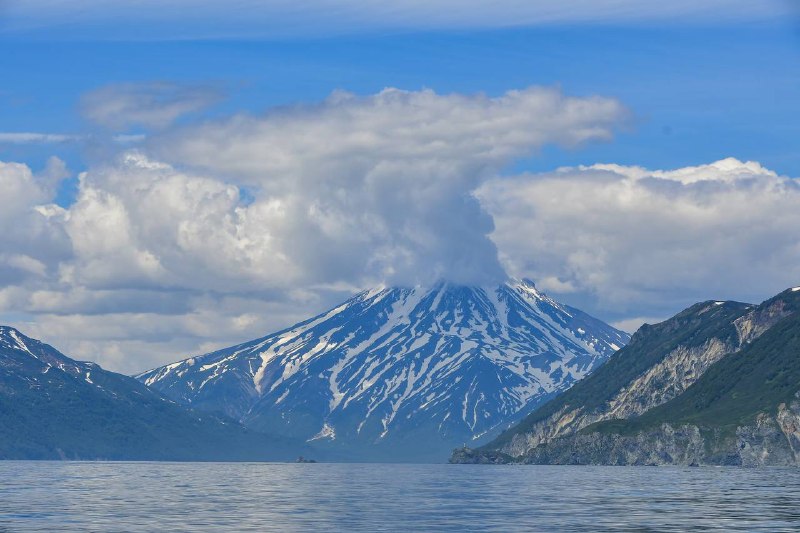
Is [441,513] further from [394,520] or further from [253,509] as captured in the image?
[253,509]

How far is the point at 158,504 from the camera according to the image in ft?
642

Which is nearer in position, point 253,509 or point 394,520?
point 394,520

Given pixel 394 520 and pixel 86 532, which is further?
pixel 394 520

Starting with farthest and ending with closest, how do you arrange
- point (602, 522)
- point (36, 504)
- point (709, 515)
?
point (36, 504), point (709, 515), point (602, 522)

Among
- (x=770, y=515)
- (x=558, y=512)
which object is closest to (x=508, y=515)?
(x=558, y=512)

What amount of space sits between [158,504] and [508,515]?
60019 mm

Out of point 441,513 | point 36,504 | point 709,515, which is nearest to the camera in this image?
point 709,515

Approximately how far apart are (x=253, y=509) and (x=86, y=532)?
165 ft

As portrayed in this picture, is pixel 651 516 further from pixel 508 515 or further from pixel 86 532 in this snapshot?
pixel 86 532

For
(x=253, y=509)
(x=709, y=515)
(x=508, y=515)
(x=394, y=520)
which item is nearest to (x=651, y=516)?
(x=709, y=515)

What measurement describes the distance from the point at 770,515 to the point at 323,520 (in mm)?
58482

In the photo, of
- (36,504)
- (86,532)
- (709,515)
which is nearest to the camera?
(86,532)

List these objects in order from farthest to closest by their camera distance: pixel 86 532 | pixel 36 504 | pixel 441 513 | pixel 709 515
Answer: pixel 36 504 < pixel 441 513 < pixel 709 515 < pixel 86 532

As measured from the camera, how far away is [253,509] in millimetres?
184875
